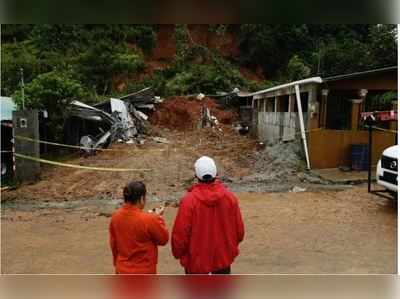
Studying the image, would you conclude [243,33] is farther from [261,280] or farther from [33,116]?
[261,280]

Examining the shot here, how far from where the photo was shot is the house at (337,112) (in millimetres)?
9062

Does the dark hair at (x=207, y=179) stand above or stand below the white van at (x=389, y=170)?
above

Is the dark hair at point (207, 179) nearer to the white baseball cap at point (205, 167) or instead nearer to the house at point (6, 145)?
the white baseball cap at point (205, 167)

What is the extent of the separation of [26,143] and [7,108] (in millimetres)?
1247

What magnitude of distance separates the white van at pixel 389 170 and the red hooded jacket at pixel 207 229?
11.7ft

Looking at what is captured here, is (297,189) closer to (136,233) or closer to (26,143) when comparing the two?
(26,143)

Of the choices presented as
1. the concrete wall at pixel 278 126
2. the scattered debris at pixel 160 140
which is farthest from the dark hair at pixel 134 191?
the scattered debris at pixel 160 140

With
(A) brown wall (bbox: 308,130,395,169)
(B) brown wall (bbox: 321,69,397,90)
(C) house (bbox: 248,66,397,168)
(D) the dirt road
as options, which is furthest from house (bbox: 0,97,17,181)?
(B) brown wall (bbox: 321,69,397,90)

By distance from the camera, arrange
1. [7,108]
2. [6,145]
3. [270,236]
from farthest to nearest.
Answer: [7,108], [6,145], [270,236]

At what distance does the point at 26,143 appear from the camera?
28.1 ft

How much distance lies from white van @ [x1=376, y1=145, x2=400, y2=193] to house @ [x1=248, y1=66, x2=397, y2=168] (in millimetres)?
3249

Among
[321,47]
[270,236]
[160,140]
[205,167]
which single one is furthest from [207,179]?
[321,47]

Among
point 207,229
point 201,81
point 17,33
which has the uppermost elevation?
point 17,33

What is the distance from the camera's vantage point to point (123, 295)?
295cm
